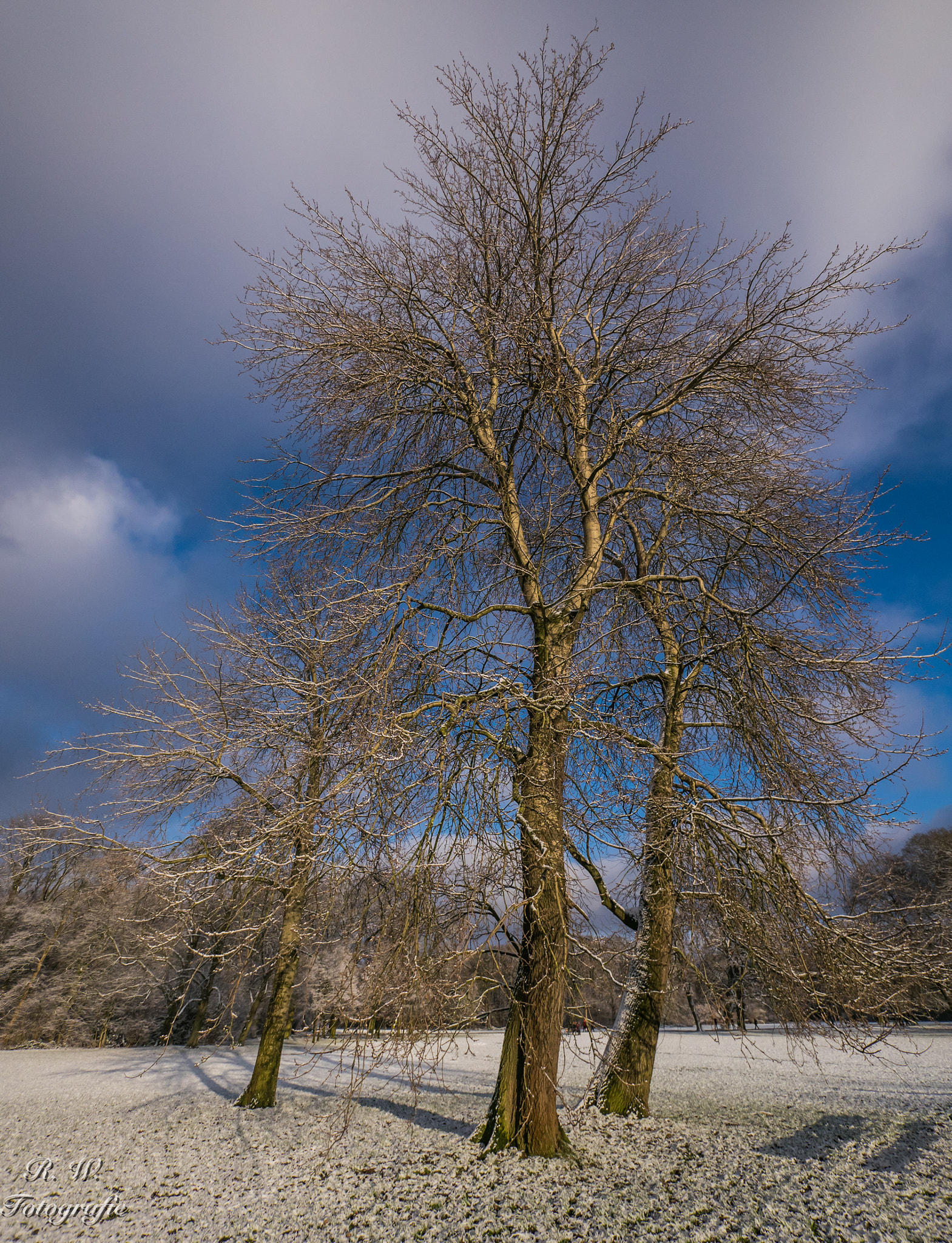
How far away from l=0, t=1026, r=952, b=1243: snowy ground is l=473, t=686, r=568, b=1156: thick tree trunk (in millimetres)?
245

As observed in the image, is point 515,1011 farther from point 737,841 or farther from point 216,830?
point 216,830

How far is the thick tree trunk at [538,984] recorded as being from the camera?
13.4 feet

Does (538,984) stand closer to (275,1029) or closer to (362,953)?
(362,953)

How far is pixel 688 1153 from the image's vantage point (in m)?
5.05

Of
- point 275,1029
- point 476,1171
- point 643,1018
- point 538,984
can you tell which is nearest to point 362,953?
point 538,984

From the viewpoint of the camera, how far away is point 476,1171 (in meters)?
4.48

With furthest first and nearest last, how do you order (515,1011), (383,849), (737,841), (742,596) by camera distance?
→ (742,596) → (737,841) → (515,1011) → (383,849)

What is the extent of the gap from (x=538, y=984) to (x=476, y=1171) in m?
1.53

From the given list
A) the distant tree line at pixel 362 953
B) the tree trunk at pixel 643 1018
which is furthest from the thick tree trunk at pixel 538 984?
the tree trunk at pixel 643 1018

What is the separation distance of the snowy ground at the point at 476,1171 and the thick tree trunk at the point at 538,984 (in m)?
0.25

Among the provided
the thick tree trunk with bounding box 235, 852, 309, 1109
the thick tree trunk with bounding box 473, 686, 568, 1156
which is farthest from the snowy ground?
the thick tree trunk with bounding box 235, 852, 309, 1109

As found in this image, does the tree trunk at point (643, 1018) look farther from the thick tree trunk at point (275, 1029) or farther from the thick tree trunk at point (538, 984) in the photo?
the thick tree trunk at point (275, 1029)

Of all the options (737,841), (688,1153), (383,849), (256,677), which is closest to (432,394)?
(256,677)

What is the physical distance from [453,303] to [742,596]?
184 inches
